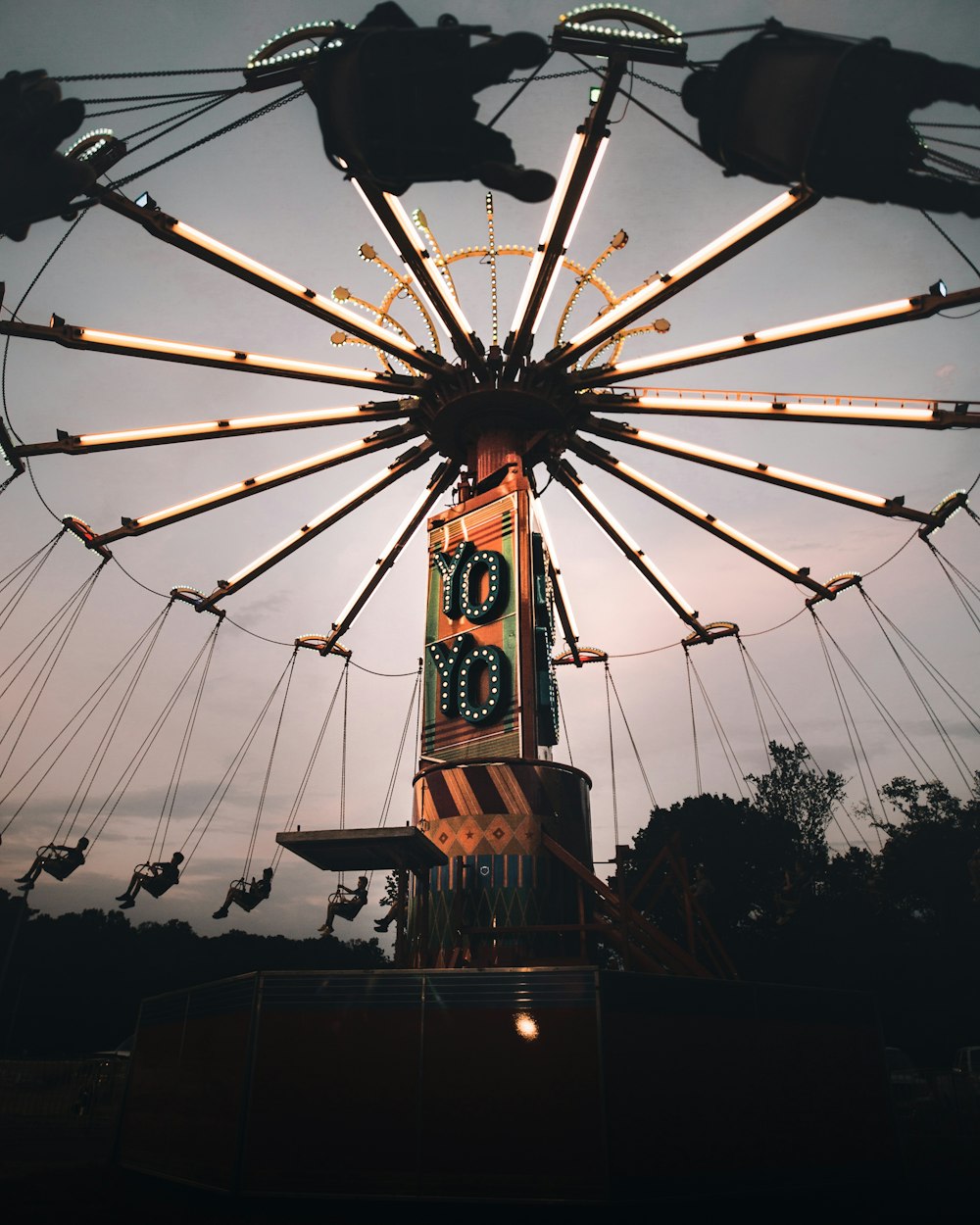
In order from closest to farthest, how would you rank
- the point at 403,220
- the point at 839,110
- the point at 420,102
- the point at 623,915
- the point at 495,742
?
the point at 839,110
the point at 420,102
the point at 623,915
the point at 403,220
the point at 495,742

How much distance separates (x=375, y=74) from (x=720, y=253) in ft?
36.9

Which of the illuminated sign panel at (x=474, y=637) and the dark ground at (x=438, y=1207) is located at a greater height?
the illuminated sign panel at (x=474, y=637)

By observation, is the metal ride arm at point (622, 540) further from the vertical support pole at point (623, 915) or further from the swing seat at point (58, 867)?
the swing seat at point (58, 867)

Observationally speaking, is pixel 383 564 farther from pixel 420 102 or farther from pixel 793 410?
pixel 420 102

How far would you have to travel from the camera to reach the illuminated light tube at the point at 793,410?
18.9 meters

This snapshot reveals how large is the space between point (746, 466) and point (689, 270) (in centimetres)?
573

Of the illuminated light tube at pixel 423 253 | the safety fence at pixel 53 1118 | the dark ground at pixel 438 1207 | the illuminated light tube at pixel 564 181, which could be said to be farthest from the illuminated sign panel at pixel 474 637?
the safety fence at pixel 53 1118

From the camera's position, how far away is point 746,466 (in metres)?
21.6

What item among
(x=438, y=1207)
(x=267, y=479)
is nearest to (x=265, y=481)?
(x=267, y=479)

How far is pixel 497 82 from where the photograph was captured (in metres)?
7.50

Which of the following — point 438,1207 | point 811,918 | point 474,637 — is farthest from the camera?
point 811,918

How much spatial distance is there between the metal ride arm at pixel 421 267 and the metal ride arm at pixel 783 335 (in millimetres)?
2713

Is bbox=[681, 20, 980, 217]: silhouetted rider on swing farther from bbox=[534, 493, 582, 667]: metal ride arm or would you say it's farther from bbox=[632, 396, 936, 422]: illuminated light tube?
bbox=[534, 493, 582, 667]: metal ride arm

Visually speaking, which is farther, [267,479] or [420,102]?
[267,479]
